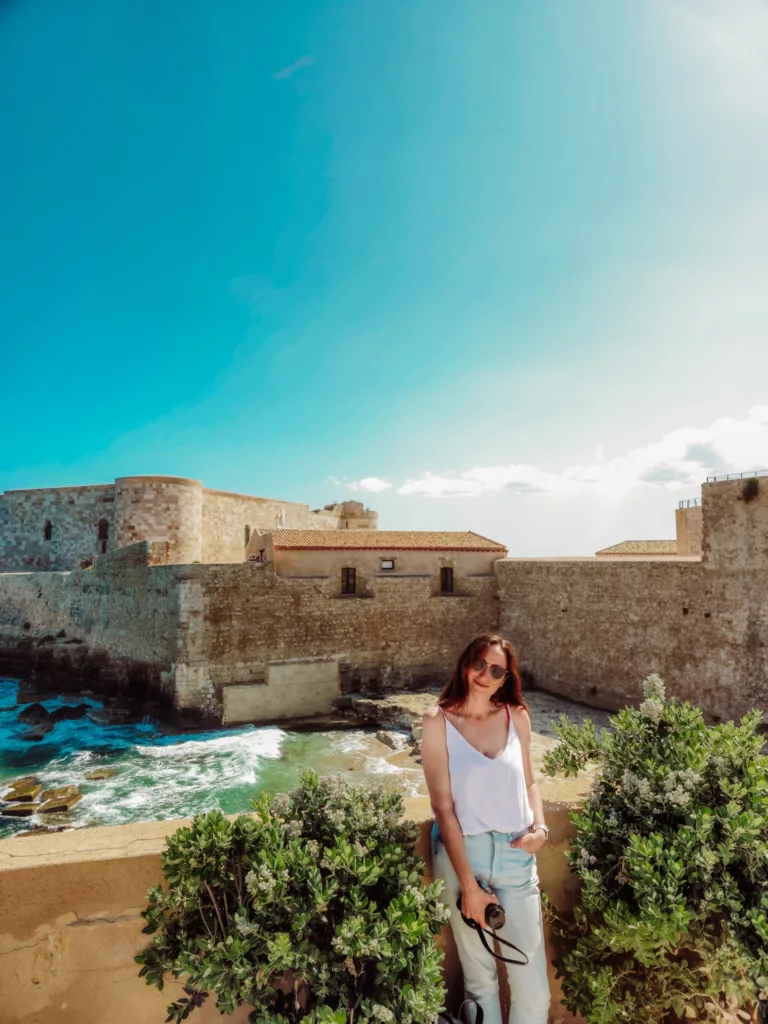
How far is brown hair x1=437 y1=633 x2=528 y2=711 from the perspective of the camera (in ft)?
7.91

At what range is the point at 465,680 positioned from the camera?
2424 millimetres

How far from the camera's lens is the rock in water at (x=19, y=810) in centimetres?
1154

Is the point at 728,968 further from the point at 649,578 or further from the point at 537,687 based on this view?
the point at 537,687

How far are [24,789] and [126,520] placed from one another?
13206mm

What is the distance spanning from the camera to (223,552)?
2800cm

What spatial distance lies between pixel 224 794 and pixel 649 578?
12.0 m

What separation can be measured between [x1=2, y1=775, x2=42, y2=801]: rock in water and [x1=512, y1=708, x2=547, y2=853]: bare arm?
14.2m

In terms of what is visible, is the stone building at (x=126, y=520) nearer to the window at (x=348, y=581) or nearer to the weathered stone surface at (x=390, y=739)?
the window at (x=348, y=581)

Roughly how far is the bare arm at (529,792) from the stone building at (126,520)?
22.6 meters

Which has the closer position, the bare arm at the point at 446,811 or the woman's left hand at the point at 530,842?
the bare arm at the point at 446,811

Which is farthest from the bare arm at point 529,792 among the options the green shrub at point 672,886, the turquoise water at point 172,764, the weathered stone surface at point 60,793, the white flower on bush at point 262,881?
the weathered stone surface at point 60,793

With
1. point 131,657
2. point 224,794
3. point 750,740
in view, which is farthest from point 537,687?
point 750,740

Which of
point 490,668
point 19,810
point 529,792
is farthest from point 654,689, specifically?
point 19,810

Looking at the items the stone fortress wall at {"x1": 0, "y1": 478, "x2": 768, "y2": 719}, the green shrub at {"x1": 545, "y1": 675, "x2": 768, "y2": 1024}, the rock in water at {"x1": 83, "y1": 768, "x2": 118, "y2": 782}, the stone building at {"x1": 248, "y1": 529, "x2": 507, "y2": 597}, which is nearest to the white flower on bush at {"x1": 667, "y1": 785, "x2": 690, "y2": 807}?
the green shrub at {"x1": 545, "y1": 675, "x2": 768, "y2": 1024}
